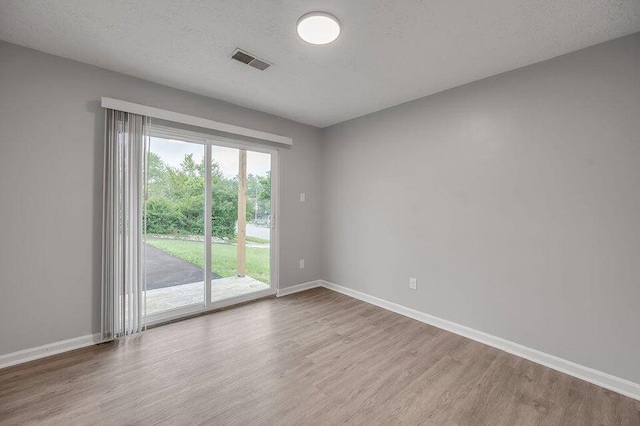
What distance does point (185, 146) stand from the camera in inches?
123

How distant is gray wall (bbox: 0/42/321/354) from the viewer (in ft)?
7.01

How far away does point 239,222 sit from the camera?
3.62 metres

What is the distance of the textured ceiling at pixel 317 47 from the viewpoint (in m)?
1.73

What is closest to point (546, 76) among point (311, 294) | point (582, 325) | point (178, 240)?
point (582, 325)

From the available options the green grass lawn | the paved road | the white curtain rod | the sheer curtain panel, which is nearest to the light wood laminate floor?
the sheer curtain panel

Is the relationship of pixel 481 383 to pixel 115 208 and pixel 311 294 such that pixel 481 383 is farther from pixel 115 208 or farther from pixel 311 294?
pixel 115 208

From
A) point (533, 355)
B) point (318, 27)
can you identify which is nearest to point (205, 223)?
point (318, 27)

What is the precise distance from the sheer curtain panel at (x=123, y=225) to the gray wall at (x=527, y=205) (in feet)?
9.23

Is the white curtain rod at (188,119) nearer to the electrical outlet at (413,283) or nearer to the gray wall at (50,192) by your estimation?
the gray wall at (50,192)

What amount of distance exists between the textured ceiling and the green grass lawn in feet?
5.93

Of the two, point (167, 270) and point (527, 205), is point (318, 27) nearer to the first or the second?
point (527, 205)

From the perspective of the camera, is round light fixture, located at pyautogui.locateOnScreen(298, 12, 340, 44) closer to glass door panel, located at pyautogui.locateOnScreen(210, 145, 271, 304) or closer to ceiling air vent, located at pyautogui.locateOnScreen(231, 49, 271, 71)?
ceiling air vent, located at pyautogui.locateOnScreen(231, 49, 271, 71)

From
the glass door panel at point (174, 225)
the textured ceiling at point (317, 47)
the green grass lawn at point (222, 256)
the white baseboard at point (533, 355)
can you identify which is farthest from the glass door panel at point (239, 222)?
the white baseboard at point (533, 355)

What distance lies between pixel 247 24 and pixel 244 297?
10.2 feet
